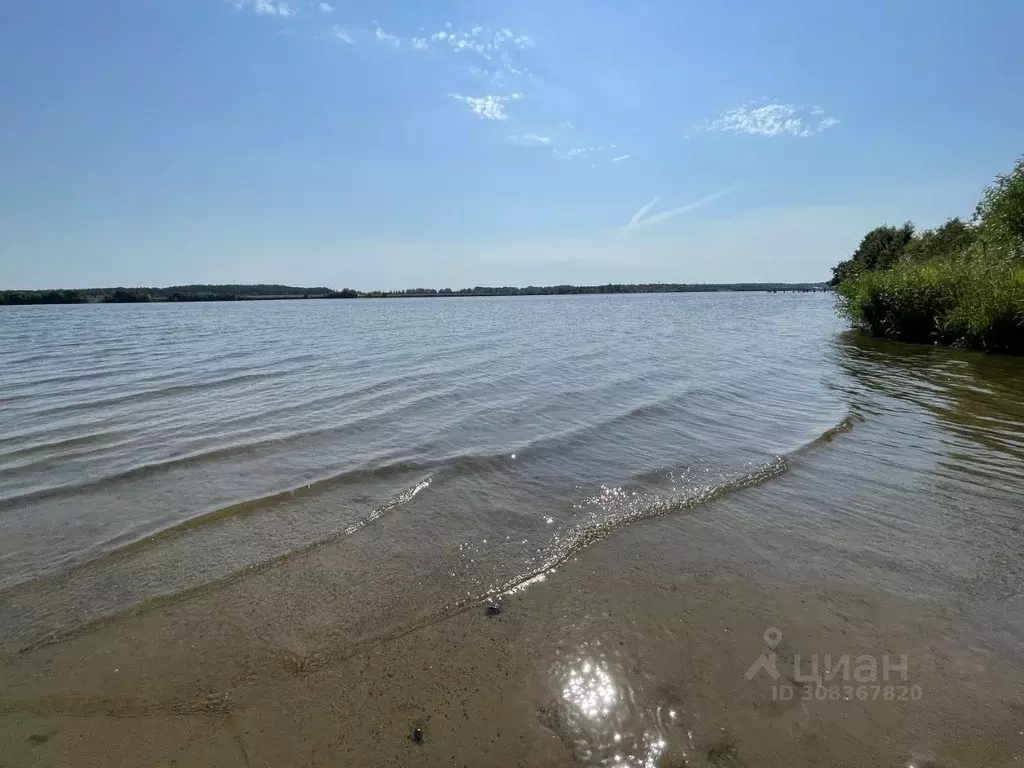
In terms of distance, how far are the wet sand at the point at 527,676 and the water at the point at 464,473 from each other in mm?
442

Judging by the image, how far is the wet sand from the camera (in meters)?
3.18

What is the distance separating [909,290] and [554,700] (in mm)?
30655

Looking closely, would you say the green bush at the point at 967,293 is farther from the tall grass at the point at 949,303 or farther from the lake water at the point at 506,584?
the lake water at the point at 506,584

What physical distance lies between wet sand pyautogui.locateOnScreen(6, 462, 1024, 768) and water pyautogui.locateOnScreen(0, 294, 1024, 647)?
1.45ft

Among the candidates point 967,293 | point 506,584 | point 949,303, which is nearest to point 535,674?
point 506,584

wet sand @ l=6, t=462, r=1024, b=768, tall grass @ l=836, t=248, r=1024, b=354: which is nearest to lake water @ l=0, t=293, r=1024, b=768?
wet sand @ l=6, t=462, r=1024, b=768

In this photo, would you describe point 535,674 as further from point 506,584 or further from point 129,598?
point 129,598

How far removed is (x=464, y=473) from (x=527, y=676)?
14.7ft

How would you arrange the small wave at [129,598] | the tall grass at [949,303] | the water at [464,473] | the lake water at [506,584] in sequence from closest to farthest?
the lake water at [506,584] < the small wave at [129,598] < the water at [464,473] < the tall grass at [949,303]

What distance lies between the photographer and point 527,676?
3.77 meters

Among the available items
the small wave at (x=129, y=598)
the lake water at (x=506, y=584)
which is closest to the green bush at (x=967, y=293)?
the lake water at (x=506, y=584)

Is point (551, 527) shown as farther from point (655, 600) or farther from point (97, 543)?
point (97, 543)

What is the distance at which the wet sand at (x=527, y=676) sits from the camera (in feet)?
10.4

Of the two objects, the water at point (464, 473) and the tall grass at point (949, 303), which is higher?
the tall grass at point (949, 303)
